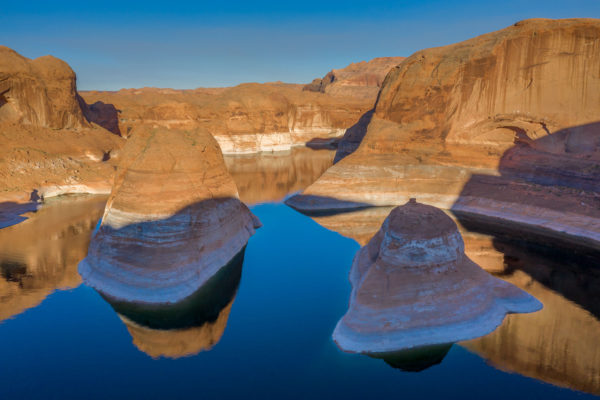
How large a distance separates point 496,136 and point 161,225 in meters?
21.8

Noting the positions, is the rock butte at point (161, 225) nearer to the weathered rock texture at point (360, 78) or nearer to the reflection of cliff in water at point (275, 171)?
the reflection of cliff in water at point (275, 171)

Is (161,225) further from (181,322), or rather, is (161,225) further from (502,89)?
(502,89)

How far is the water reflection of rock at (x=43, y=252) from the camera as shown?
48.3 feet

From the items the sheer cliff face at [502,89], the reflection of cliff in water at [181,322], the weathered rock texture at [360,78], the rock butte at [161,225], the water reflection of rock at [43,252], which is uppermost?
the weathered rock texture at [360,78]

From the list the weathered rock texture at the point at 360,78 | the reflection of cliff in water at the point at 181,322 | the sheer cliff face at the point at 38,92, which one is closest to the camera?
the reflection of cliff in water at the point at 181,322

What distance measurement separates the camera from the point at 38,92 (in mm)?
33469

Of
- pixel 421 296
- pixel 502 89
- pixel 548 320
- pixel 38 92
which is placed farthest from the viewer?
pixel 38 92

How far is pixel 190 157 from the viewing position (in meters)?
16.2

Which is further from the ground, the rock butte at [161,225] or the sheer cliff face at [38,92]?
the sheer cliff face at [38,92]

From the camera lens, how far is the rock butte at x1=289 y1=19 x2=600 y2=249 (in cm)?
2161

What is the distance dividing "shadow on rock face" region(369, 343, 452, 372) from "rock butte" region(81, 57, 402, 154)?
50.2 meters

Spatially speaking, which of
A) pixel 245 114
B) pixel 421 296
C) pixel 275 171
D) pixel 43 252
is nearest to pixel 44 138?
pixel 43 252

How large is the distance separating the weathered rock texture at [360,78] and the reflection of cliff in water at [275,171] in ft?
92.0

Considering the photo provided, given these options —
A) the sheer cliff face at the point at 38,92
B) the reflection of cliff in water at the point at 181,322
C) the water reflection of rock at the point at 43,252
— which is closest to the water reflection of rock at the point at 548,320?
the reflection of cliff in water at the point at 181,322
